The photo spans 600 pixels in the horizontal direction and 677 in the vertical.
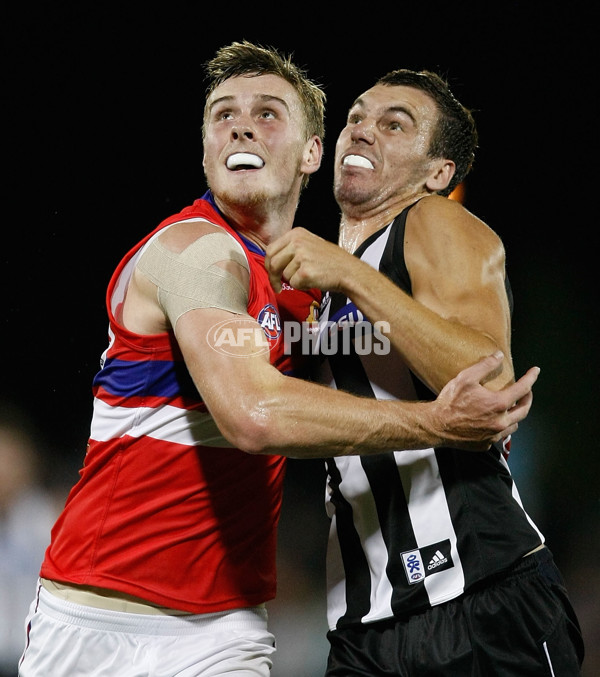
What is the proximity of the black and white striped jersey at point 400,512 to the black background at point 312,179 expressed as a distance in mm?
2269

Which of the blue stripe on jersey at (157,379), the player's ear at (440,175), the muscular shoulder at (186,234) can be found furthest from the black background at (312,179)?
the muscular shoulder at (186,234)

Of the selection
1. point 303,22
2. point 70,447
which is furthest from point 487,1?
point 70,447

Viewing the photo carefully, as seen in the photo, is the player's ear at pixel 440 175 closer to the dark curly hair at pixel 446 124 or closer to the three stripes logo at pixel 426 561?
the dark curly hair at pixel 446 124

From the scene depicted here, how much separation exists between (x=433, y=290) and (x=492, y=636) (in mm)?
807

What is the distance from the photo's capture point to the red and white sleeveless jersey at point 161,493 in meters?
1.90

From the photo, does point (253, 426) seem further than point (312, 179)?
No

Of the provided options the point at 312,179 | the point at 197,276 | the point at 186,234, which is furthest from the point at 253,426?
the point at 312,179

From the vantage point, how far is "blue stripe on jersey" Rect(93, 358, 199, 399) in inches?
75.4

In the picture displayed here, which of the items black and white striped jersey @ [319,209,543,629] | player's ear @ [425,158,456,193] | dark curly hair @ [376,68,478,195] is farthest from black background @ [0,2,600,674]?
black and white striped jersey @ [319,209,543,629]

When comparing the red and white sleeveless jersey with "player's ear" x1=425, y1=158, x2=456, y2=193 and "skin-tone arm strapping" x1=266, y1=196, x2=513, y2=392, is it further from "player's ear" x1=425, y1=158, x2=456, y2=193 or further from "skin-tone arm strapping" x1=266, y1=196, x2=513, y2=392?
"player's ear" x1=425, y1=158, x2=456, y2=193

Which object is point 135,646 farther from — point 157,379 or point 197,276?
point 197,276

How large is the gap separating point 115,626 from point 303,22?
3.81 meters

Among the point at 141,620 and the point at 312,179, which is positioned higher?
the point at 312,179

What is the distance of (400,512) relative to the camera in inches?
76.4
